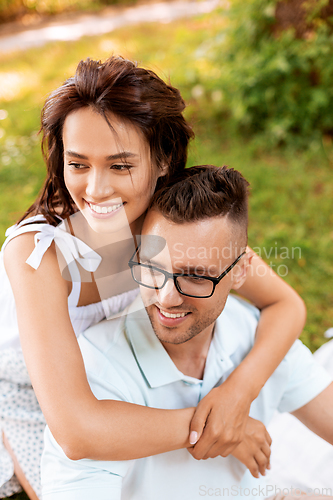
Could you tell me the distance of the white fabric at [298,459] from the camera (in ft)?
8.50

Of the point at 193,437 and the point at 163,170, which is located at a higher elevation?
the point at 163,170

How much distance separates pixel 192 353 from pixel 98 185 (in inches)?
33.3

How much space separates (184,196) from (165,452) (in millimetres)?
1054

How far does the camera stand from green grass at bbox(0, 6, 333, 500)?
13.6 ft

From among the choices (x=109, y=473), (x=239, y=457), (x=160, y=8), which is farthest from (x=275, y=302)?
(x=160, y=8)

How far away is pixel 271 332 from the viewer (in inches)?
85.7

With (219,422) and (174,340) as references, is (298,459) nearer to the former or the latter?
(219,422)

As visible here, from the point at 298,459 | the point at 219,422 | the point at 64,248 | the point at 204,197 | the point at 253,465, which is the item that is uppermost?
the point at 204,197

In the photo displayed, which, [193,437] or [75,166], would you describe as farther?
[75,166]

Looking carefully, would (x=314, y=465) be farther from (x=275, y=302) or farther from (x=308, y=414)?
(x=275, y=302)

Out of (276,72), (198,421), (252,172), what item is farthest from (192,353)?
(276,72)

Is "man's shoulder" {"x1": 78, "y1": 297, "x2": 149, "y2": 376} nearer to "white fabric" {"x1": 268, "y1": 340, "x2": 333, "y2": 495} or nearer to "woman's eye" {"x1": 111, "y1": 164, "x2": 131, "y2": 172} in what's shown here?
"woman's eye" {"x1": 111, "y1": 164, "x2": 131, "y2": 172}

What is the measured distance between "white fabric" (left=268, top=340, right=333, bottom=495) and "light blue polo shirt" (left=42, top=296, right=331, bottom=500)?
0.59 meters

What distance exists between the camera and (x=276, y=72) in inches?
216
